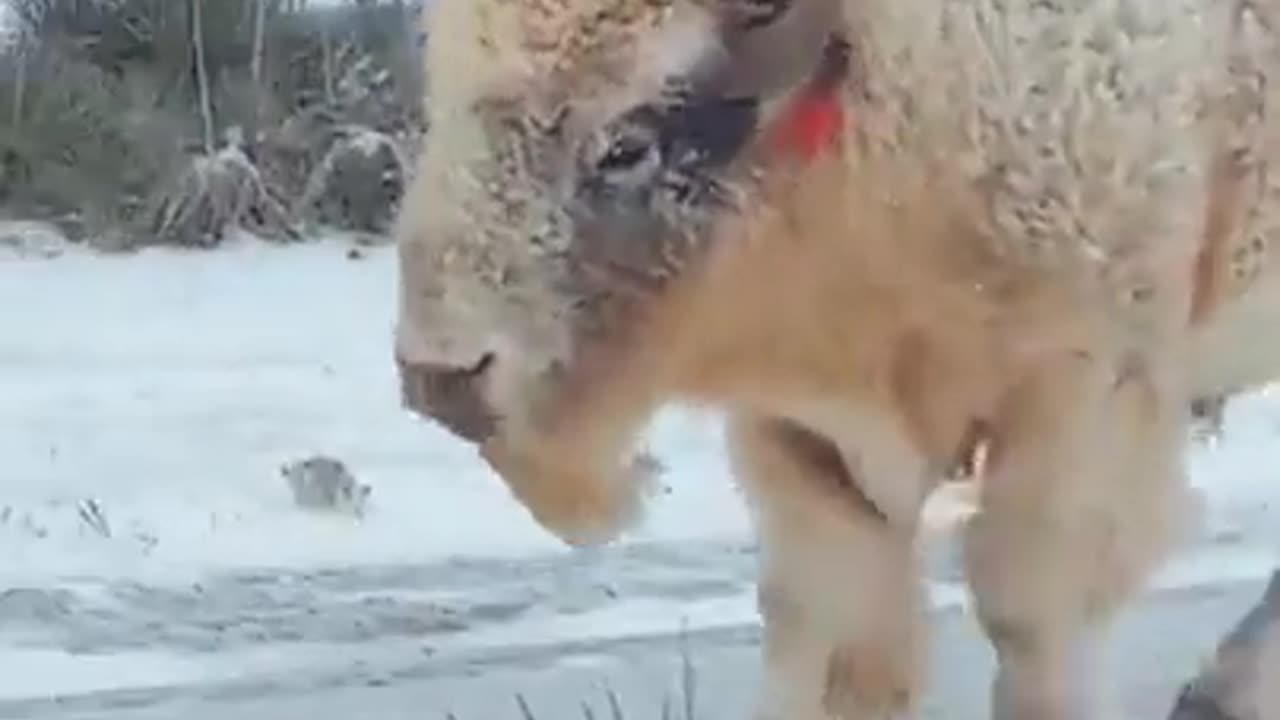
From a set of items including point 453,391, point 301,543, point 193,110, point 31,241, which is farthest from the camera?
point 193,110

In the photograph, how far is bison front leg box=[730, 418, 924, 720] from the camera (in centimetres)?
305

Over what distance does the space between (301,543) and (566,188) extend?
10.3ft

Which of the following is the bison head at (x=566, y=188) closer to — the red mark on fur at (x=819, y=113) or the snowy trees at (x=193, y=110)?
the red mark on fur at (x=819, y=113)

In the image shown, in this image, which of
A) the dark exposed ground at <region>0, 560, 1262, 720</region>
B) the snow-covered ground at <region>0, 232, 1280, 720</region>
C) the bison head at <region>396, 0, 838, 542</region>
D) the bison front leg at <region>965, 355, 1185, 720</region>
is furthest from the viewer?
the snow-covered ground at <region>0, 232, 1280, 720</region>

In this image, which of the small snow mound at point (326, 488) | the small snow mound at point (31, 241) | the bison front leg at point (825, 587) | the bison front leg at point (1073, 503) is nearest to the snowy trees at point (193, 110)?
the small snow mound at point (31, 241)

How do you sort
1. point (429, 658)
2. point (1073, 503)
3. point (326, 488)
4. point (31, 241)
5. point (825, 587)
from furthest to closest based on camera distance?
point (31, 241), point (326, 488), point (429, 658), point (825, 587), point (1073, 503)

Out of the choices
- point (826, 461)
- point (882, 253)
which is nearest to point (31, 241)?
point (826, 461)

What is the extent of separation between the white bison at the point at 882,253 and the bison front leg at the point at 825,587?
4.2 inches

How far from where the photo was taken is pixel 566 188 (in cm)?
239

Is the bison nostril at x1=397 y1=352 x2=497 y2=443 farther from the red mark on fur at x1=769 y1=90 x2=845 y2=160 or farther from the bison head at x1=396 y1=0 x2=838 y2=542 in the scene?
the red mark on fur at x1=769 y1=90 x2=845 y2=160

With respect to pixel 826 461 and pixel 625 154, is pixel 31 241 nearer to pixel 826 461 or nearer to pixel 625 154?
pixel 826 461

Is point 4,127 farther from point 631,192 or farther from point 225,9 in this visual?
point 631,192

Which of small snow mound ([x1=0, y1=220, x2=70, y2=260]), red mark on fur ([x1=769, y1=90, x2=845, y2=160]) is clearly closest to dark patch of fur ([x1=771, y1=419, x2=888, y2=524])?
red mark on fur ([x1=769, y1=90, x2=845, y2=160])

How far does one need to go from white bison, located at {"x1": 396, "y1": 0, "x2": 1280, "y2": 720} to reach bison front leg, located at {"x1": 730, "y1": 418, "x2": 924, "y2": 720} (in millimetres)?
107
